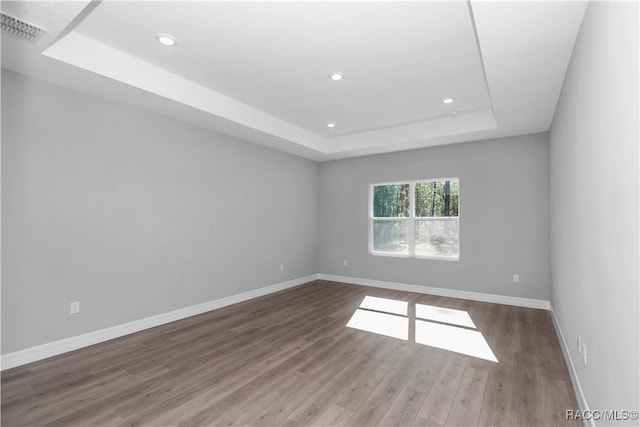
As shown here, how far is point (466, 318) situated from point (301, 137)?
3.76m

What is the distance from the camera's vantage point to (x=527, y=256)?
4.68m

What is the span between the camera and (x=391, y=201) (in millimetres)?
6043

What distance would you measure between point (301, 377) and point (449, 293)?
355cm

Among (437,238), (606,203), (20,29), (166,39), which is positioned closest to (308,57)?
(166,39)

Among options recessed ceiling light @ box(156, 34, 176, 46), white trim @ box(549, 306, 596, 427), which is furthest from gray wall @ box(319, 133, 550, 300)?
recessed ceiling light @ box(156, 34, 176, 46)

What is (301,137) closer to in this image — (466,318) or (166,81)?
(166,81)

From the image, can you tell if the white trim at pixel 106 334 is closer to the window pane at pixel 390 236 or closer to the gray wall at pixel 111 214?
the gray wall at pixel 111 214

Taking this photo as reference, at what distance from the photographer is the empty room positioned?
200cm

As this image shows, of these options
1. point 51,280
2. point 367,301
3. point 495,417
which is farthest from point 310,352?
point 51,280

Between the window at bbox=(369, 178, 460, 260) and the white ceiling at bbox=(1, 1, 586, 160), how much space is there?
1.35 m

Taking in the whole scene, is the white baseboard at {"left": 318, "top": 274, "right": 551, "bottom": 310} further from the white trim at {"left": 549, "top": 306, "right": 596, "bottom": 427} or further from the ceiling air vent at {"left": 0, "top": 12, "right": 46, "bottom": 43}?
the ceiling air vent at {"left": 0, "top": 12, "right": 46, "bottom": 43}

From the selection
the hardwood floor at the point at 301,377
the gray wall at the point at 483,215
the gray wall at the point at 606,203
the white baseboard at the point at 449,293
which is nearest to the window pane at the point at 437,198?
the gray wall at the point at 483,215

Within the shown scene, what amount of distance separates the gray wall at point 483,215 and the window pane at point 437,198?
16 centimetres

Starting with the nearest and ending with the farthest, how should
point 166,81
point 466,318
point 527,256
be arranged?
point 166,81 → point 466,318 → point 527,256
